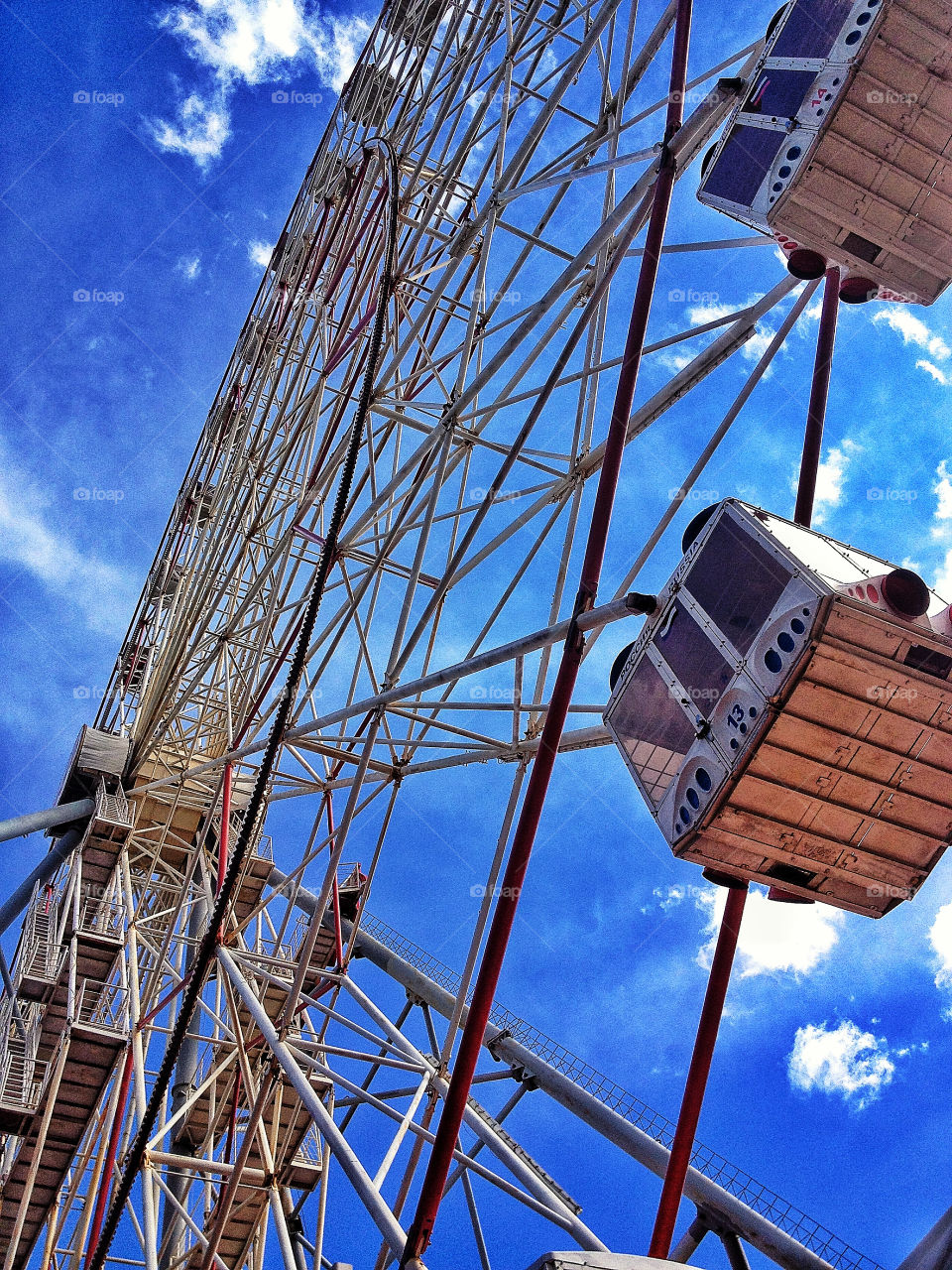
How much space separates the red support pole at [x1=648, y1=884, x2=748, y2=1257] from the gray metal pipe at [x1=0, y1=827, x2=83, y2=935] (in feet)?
51.6

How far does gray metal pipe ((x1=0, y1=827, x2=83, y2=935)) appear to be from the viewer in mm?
21688

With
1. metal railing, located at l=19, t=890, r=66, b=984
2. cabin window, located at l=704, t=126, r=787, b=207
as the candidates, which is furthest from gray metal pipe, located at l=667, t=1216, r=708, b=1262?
metal railing, located at l=19, t=890, r=66, b=984

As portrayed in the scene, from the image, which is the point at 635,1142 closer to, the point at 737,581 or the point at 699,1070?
the point at 699,1070

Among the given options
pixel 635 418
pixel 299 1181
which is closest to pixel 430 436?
pixel 635 418

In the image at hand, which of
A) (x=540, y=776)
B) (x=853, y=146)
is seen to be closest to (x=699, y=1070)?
(x=540, y=776)

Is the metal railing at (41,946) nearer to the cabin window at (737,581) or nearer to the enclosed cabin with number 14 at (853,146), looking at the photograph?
the cabin window at (737,581)

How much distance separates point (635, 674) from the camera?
8.91 metres

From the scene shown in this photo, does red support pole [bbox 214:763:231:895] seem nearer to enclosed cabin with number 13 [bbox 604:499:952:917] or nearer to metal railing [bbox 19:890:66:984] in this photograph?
metal railing [bbox 19:890:66:984]

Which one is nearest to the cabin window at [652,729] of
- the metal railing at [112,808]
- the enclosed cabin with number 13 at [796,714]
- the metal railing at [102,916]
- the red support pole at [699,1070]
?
the enclosed cabin with number 13 at [796,714]

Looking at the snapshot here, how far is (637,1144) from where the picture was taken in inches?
550

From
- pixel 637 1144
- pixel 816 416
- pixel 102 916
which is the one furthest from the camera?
pixel 102 916

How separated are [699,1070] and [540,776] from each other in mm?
2988

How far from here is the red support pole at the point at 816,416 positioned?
1091 cm

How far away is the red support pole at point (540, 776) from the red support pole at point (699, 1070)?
1873mm
